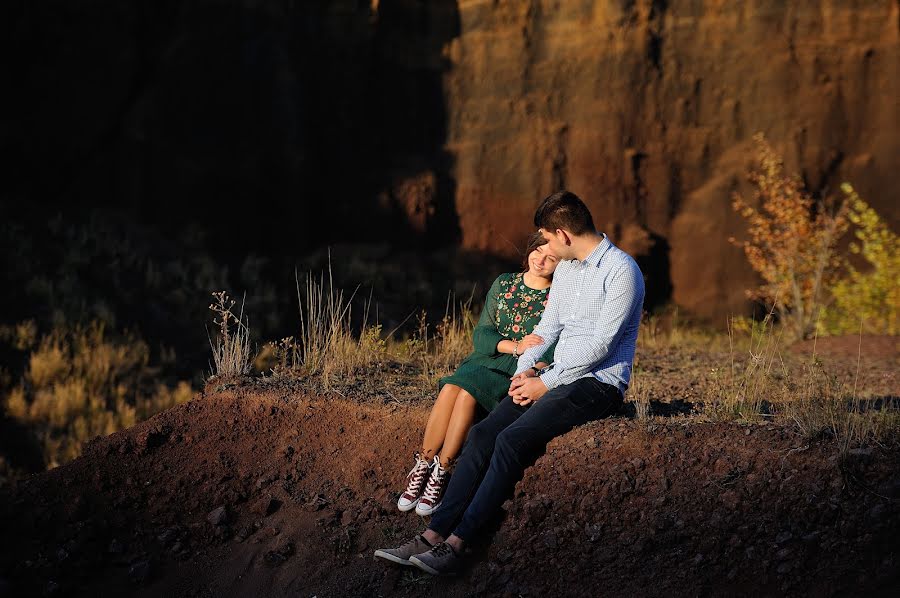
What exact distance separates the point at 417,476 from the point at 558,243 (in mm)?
1489

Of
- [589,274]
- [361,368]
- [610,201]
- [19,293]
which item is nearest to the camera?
[589,274]

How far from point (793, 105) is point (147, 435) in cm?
1247

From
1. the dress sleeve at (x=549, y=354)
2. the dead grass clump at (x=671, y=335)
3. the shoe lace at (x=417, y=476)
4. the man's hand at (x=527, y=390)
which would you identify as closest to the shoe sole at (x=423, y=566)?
the shoe lace at (x=417, y=476)

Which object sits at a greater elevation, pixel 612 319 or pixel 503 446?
pixel 612 319

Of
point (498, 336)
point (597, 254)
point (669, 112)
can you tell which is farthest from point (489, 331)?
point (669, 112)

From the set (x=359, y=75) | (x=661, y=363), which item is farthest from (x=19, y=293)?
(x=661, y=363)

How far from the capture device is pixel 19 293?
12.9 metres

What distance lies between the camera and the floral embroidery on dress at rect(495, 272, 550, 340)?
215 inches

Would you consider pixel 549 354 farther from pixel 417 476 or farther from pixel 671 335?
pixel 671 335

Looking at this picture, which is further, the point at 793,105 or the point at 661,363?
the point at 793,105

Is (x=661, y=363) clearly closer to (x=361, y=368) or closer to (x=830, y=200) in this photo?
(x=361, y=368)

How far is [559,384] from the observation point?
4.88m

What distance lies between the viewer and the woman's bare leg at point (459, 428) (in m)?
5.09

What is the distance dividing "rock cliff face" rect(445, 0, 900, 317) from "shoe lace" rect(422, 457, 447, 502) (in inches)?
427
